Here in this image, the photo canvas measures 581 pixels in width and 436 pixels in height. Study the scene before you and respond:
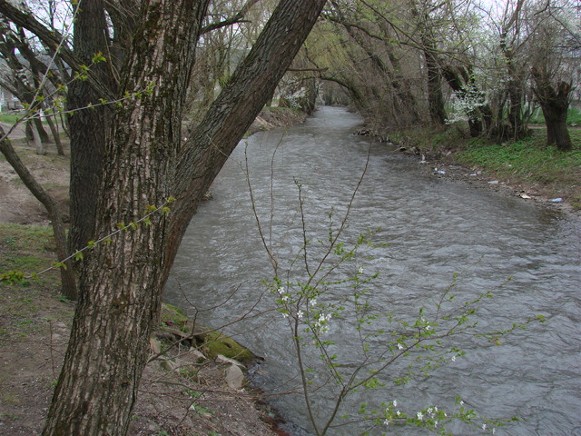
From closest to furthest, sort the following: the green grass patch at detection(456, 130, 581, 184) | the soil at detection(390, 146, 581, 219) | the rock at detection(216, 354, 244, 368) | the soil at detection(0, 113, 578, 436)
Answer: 1. the soil at detection(0, 113, 578, 436)
2. the rock at detection(216, 354, 244, 368)
3. the soil at detection(390, 146, 581, 219)
4. the green grass patch at detection(456, 130, 581, 184)

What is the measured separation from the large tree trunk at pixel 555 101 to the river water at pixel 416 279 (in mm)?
3070

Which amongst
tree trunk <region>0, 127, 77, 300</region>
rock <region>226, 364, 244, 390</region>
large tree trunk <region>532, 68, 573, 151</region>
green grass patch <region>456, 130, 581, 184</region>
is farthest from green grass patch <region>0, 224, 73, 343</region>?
large tree trunk <region>532, 68, 573, 151</region>

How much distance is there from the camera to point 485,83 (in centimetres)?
1672

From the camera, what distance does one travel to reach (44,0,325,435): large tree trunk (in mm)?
2283

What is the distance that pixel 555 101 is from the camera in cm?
1452

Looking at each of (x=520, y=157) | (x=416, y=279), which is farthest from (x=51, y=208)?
(x=520, y=157)

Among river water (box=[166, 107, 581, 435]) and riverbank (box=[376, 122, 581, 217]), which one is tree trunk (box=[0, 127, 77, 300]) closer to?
river water (box=[166, 107, 581, 435])

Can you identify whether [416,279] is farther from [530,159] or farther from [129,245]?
[530,159]

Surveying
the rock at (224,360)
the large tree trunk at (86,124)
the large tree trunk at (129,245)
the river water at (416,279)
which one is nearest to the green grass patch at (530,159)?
the river water at (416,279)

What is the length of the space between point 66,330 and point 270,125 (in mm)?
27134

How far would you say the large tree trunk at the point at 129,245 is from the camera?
Answer: 2283 mm

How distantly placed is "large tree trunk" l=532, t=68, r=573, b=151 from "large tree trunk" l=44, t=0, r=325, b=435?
1449 centimetres

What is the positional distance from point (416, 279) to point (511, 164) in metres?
9.19

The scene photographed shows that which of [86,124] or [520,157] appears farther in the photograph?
[520,157]
